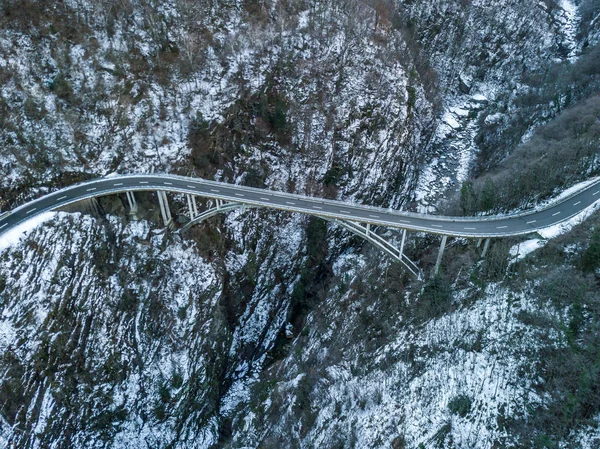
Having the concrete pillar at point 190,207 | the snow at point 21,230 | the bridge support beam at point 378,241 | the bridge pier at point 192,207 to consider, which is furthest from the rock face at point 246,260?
the bridge pier at point 192,207

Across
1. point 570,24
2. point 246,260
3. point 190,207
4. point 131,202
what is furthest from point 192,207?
point 570,24

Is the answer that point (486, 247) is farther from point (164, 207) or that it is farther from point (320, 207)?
point (164, 207)

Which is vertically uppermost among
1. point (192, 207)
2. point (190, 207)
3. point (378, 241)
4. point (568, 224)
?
point (568, 224)

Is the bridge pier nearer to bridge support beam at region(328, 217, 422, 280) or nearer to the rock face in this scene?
the rock face

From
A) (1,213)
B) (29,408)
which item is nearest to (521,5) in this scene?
(1,213)

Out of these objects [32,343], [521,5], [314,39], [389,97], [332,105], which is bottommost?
[32,343]

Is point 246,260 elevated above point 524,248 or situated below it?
below

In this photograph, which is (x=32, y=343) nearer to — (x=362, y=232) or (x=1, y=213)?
(x=1, y=213)
